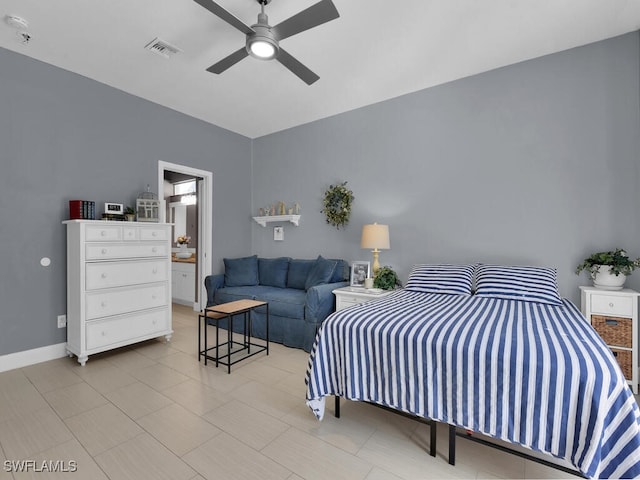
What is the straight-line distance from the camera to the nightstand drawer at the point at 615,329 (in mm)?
2449

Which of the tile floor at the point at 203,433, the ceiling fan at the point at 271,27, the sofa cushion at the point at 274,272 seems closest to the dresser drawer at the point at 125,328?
the tile floor at the point at 203,433

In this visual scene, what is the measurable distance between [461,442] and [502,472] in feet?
0.85

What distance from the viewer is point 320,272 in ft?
13.2

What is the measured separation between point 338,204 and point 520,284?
7.71 ft

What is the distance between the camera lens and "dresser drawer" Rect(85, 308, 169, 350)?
2.99 metres

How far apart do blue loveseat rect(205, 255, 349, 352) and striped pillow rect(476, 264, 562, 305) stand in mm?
1634

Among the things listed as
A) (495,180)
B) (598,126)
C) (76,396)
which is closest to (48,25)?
(76,396)

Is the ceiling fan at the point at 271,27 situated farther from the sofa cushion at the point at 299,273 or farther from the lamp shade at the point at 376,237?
the sofa cushion at the point at 299,273

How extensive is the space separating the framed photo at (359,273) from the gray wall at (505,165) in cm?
19

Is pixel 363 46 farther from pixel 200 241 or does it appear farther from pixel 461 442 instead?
pixel 200 241

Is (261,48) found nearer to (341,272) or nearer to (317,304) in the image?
(317,304)

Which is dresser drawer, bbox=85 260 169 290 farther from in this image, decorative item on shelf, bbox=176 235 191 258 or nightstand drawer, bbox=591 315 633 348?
nightstand drawer, bbox=591 315 633 348

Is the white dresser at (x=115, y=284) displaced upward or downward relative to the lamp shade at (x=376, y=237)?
downward

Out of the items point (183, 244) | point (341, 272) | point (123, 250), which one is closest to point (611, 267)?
point (341, 272)
